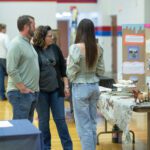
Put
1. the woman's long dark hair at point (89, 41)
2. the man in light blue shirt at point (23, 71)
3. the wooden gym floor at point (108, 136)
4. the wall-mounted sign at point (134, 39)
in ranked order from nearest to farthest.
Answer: the man in light blue shirt at point (23, 71)
the woman's long dark hair at point (89, 41)
the wooden gym floor at point (108, 136)
the wall-mounted sign at point (134, 39)

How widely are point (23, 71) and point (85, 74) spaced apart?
1.87ft

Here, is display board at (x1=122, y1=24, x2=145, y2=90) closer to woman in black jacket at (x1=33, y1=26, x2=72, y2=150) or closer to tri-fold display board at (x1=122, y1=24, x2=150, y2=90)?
tri-fold display board at (x1=122, y1=24, x2=150, y2=90)

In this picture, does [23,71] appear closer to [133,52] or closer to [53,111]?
[53,111]

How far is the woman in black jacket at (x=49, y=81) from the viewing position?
4.38 m

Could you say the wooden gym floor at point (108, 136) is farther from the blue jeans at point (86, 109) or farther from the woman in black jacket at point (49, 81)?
the blue jeans at point (86, 109)

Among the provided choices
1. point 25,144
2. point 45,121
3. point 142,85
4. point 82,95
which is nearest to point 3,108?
point 142,85

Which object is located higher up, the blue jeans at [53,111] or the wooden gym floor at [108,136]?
the blue jeans at [53,111]

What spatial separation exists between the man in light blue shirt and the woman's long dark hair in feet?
1.51

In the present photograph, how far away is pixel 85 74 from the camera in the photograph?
4090 millimetres

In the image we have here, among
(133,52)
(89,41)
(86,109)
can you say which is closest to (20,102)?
(86,109)

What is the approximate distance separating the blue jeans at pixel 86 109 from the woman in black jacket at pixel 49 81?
11.1 inches

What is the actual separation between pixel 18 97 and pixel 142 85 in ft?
8.82

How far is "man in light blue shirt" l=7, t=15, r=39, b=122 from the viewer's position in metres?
3.89

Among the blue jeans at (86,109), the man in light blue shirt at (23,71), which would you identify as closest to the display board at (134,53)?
the blue jeans at (86,109)
